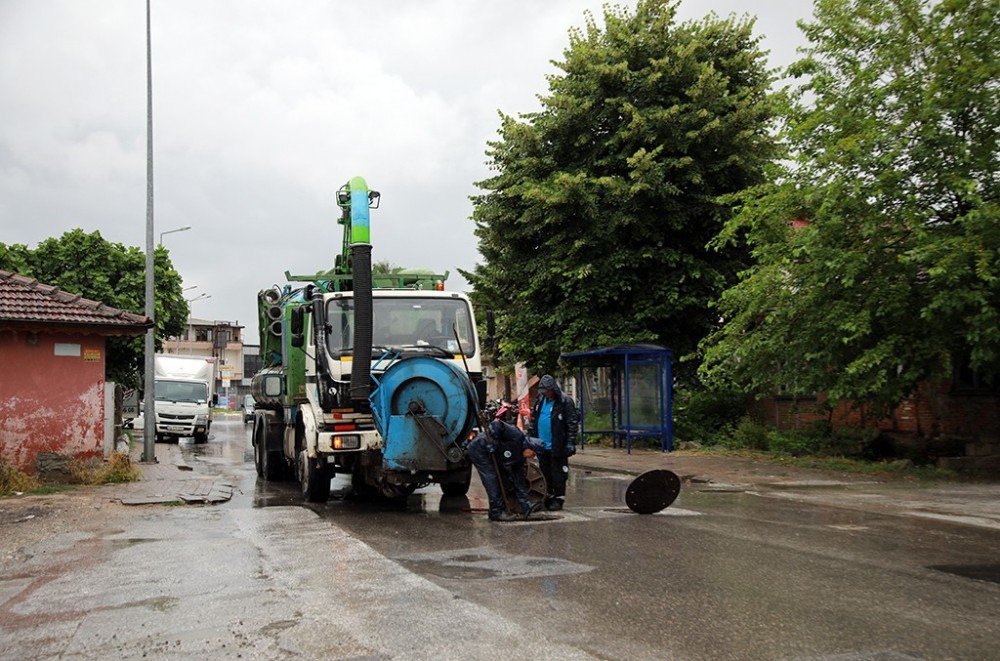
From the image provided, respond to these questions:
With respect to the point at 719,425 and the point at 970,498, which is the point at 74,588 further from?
the point at 719,425

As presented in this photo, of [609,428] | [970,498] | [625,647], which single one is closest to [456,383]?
[625,647]

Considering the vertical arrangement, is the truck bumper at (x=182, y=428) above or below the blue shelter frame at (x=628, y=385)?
below

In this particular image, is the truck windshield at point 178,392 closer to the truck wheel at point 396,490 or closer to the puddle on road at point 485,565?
the truck wheel at point 396,490

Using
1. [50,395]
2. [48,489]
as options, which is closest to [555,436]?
[48,489]

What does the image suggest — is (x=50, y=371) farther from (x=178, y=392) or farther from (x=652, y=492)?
(x=178, y=392)

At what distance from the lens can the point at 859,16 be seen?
50.1 feet

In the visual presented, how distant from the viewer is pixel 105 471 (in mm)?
15102

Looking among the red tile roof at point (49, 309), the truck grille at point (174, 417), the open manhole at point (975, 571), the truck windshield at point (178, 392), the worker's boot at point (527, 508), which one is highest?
the red tile roof at point (49, 309)

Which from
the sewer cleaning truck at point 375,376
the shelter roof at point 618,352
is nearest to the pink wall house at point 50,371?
the sewer cleaning truck at point 375,376

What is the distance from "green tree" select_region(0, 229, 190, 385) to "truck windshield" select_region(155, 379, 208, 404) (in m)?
2.08

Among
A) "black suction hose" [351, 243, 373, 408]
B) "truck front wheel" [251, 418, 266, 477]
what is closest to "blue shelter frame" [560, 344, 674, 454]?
"truck front wheel" [251, 418, 266, 477]

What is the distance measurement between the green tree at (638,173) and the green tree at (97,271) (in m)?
11.4

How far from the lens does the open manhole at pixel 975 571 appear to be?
7.29 metres

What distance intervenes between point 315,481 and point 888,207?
32.1 ft
